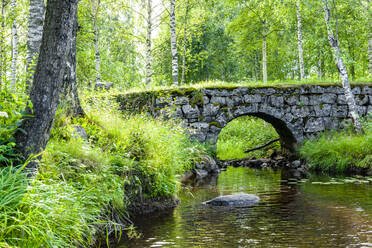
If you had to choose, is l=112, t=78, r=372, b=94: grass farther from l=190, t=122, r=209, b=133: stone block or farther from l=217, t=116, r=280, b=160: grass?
l=217, t=116, r=280, b=160: grass

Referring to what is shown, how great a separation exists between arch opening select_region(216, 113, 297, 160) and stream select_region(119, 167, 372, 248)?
5262 mm

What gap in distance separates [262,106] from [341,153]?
112 inches

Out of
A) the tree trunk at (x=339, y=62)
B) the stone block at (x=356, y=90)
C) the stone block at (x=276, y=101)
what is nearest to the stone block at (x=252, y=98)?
the stone block at (x=276, y=101)

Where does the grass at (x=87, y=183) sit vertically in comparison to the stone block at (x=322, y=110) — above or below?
below

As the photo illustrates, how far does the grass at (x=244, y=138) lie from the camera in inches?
628

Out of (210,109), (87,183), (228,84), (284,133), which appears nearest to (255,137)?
(284,133)

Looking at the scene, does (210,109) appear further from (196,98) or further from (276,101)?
(276,101)

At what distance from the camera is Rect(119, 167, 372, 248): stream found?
411cm

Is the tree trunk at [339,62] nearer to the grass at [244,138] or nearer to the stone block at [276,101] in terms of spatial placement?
the stone block at [276,101]

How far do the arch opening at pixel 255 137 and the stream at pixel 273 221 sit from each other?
17.3ft

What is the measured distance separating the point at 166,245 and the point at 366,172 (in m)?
7.58

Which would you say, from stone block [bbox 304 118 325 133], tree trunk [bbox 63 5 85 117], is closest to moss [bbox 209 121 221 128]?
stone block [bbox 304 118 325 133]

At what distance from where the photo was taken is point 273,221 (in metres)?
5.05

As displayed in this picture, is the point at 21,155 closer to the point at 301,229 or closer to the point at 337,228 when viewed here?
the point at 301,229
